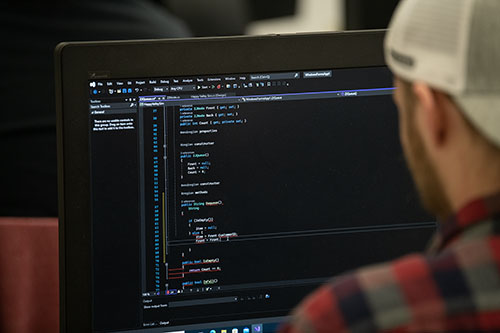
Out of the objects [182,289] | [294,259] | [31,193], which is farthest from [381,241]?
[31,193]

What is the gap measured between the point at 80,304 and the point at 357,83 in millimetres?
352

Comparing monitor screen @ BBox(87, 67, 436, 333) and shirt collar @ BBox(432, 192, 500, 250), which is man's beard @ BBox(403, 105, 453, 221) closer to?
shirt collar @ BBox(432, 192, 500, 250)

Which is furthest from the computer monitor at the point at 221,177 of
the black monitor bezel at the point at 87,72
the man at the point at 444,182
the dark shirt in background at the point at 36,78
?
the dark shirt in background at the point at 36,78

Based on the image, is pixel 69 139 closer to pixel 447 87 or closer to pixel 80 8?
pixel 447 87

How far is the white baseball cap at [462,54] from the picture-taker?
62 centimetres

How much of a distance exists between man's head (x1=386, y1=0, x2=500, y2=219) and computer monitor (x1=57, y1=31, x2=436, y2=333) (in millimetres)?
217

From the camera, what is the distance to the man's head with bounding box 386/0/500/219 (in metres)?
0.61

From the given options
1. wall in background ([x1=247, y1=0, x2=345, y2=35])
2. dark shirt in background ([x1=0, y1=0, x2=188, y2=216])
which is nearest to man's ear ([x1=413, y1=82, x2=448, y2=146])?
dark shirt in background ([x1=0, y1=0, x2=188, y2=216])

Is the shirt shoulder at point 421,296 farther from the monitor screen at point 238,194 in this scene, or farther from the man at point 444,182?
the monitor screen at point 238,194

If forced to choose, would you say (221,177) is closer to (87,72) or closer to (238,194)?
(238,194)

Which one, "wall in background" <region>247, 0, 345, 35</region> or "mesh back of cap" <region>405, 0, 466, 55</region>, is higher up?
"mesh back of cap" <region>405, 0, 466, 55</region>

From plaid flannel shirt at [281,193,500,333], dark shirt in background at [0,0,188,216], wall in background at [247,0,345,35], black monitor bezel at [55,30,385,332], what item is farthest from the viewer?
wall in background at [247,0,345,35]

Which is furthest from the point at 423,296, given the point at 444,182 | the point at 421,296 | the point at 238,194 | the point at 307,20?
the point at 307,20

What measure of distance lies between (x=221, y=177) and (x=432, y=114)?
295 mm
